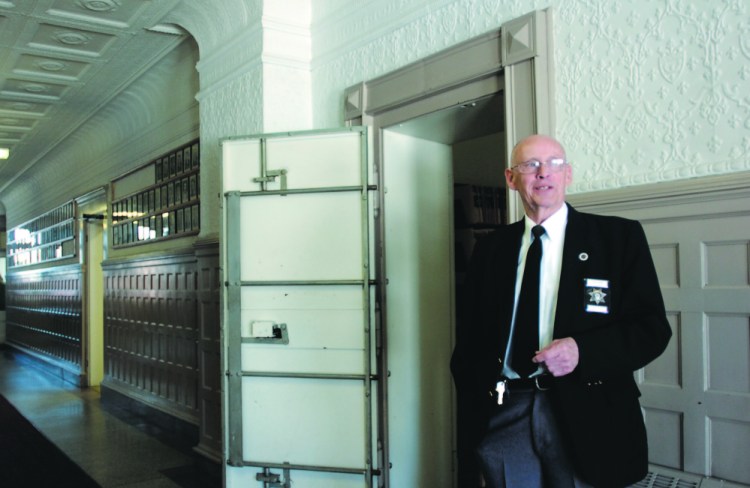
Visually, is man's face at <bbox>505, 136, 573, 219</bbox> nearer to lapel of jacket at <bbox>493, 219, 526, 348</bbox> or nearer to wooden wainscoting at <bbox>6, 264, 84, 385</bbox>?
lapel of jacket at <bbox>493, 219, 526, 348</bbox>

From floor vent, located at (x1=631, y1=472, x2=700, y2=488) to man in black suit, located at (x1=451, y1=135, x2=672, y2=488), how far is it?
0.70 metres

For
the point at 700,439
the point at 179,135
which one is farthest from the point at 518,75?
the point at 179,135

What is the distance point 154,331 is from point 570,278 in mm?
6033

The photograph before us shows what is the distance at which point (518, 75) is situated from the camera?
300 cm

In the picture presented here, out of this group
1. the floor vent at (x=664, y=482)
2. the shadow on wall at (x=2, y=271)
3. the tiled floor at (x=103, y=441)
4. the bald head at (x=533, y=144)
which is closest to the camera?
the bald head at (x=533, y=144)

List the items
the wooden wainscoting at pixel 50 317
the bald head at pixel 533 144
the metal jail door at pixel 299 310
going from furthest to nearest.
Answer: the wooden wainscoting at pixel 50 317 < the metal jail door at pixel 299 310 < the bald head at pixel 533 144

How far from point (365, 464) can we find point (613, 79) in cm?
238

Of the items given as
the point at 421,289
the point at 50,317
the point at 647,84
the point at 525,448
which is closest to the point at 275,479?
the point at 421,289

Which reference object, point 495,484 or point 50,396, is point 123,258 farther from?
point 495,484

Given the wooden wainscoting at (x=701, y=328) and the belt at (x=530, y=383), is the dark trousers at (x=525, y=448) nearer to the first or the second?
the belt at (x=530, y=383)

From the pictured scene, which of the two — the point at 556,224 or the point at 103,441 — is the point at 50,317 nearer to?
the point at 103,441

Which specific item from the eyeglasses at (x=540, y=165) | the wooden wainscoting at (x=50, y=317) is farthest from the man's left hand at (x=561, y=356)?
the wooden wainscoting at (x=50, y=317)

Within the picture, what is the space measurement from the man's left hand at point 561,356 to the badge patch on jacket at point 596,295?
0.14 m

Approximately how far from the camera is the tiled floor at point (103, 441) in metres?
5.07
